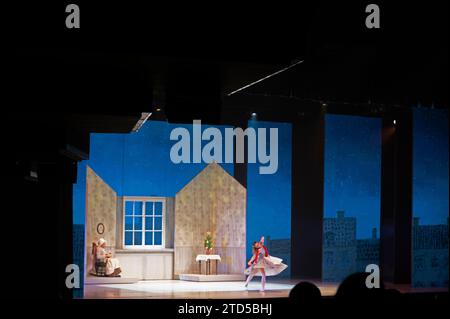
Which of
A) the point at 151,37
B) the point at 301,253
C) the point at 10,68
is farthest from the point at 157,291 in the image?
the point at 151,37

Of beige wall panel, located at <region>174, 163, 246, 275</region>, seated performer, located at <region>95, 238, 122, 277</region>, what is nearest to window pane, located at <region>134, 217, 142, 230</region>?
beige wall panel, located at <region>174, 163, 246, 275</region>

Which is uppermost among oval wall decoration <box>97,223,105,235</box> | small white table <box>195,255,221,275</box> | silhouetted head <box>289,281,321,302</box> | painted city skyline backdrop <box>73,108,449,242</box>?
painted city skyline backdrop <box>73,108,449,242</box>

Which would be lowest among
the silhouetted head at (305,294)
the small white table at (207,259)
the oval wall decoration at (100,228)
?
the small white table at (207,259)

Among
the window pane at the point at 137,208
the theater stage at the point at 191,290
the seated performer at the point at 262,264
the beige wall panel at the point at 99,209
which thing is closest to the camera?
the theater stage at the point at 191,290

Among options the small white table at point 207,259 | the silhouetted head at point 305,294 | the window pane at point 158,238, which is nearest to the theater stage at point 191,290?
the small white table at point 207,259

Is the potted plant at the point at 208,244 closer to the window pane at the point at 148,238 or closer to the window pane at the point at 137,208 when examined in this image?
the window pane at the point at 148,238

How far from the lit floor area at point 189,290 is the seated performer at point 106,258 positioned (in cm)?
42

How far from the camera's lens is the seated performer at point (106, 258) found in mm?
11945

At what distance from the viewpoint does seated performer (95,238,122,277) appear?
39.2 ft

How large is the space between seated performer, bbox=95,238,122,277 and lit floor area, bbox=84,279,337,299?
1.38 ft

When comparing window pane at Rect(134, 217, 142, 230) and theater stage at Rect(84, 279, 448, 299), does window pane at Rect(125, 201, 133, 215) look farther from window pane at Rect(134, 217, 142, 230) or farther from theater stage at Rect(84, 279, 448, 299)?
theater stage at Rect(84, 279, 448, 299)

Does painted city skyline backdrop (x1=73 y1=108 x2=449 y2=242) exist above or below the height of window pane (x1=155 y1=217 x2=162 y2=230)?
above
